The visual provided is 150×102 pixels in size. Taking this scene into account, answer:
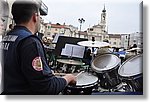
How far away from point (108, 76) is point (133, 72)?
195mm

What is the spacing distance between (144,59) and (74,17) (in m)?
0.62

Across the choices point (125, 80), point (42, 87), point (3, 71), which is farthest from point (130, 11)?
point (3, 71)

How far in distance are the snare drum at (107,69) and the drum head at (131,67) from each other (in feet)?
0.14

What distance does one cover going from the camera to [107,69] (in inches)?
73.0

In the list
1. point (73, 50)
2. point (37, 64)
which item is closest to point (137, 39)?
point (73, 50)

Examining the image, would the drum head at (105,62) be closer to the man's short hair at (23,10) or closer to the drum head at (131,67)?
the drum head at (131,67)

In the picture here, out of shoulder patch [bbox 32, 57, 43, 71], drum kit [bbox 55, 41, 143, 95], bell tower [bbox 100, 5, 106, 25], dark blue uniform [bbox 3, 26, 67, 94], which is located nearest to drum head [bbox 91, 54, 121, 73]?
drum kit [bbox 55, 41, 143, 95]

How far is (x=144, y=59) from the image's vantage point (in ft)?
6.26

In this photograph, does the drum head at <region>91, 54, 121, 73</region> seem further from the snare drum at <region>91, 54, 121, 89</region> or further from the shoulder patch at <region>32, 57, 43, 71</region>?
the shoulder patch at <region>32, 57, 43, 71</region>

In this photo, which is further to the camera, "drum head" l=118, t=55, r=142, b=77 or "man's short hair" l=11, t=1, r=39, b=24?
"drum head" l=118, t=55, r=142, b=77

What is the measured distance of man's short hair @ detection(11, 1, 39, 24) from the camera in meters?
1.65

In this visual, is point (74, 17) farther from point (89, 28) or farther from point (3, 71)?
point (3, 71)

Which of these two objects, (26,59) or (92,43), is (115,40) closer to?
(92,43)

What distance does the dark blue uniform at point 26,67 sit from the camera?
57.4 inches
